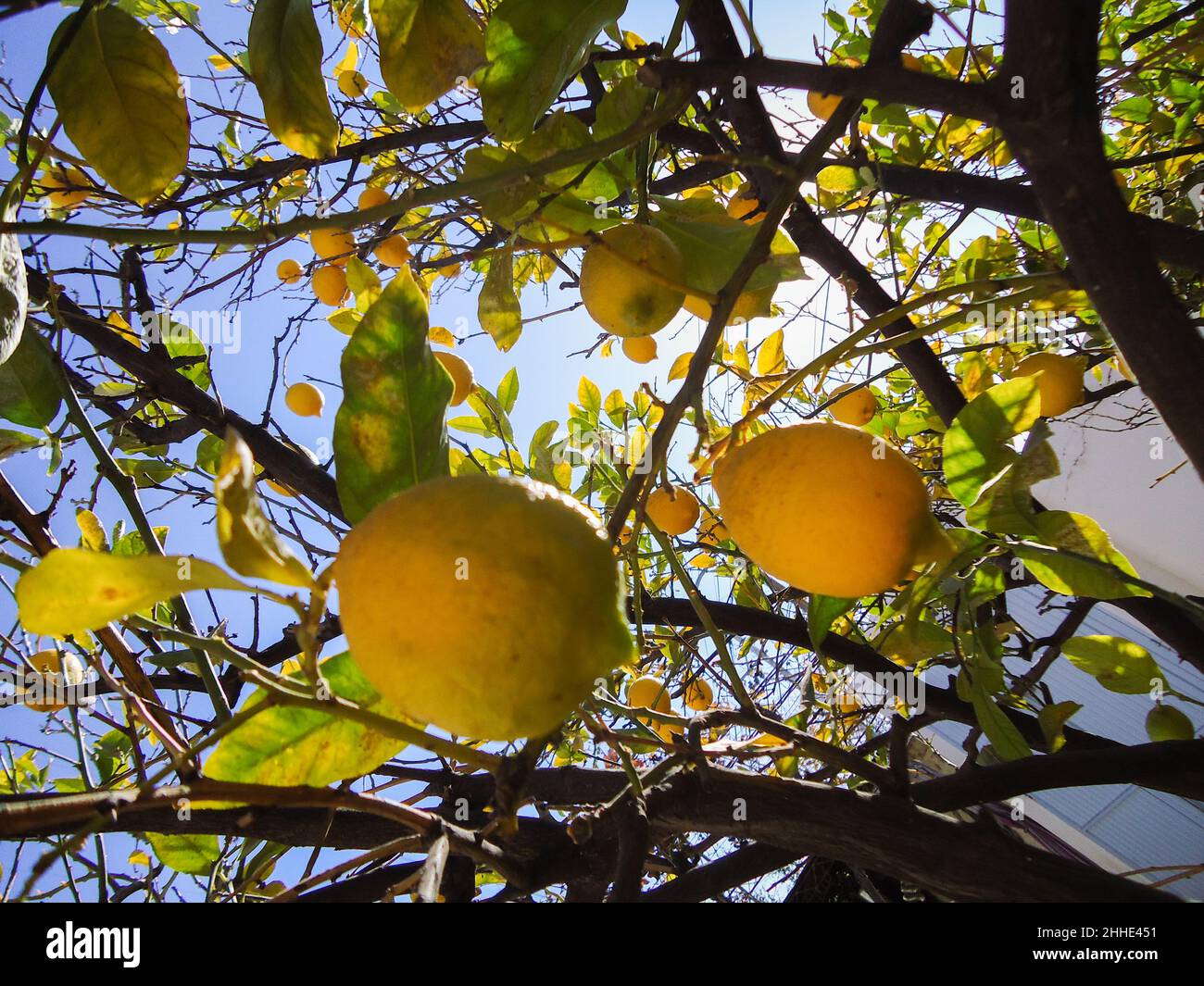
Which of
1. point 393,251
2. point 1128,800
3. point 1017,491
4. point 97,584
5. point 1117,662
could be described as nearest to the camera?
point 97,584

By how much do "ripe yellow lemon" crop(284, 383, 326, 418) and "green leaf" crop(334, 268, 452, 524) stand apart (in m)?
1.04

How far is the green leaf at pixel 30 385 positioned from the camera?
2.39ft

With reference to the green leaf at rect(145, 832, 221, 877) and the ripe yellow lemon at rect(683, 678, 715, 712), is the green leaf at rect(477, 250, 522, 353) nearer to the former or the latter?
the green leaf at rect(145, 832, 221, 877)

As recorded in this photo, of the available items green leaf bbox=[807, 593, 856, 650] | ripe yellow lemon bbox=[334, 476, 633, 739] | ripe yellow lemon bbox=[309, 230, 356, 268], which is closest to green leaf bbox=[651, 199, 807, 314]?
green leaf bbox=[807, 593, 856, 650]

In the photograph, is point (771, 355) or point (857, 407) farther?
point (771, 355)

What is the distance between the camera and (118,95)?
2.04 feet

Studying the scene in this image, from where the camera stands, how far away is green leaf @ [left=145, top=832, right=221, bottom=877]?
2.22 feet

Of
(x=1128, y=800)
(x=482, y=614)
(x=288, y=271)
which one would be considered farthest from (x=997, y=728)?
(x=1128, y=800)

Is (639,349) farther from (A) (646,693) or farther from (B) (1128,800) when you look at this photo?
(B) (1128,800)

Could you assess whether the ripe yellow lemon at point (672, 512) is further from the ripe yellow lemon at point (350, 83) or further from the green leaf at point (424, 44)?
the ripe yellow lemon at point (350, 83)

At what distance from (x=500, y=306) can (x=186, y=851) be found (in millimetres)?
646

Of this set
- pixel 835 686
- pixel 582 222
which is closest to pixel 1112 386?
pixel 835 686

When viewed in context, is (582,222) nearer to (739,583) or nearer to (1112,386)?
Result: (739,583)

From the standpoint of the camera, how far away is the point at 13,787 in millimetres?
943
